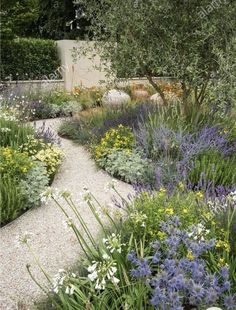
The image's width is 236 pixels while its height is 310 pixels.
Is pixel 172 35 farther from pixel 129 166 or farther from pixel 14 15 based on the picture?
pixel 14 15

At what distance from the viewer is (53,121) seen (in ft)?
31.9

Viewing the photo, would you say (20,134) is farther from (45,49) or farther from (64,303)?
(45,49)

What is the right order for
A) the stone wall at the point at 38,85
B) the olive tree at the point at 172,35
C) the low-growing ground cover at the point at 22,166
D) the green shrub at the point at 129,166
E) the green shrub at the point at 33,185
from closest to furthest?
the low-growing ground cover at the point at 22,166, the green shrub at the point at 33,185, the green shrub at the point at 129,166, the olive tree at the point at 172,35, the stone wall at the point at 38,85

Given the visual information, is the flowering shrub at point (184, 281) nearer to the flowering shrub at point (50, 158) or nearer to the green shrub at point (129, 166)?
the green shrub at point (129, 166)

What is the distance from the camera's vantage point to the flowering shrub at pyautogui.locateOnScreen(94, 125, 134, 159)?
6.12 m

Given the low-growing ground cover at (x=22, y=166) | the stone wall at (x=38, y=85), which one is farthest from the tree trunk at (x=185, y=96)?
the stone wall at (x=38, y=85)

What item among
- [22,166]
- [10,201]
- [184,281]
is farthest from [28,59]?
[184,281]

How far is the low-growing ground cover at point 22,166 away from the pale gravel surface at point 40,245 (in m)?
0.14

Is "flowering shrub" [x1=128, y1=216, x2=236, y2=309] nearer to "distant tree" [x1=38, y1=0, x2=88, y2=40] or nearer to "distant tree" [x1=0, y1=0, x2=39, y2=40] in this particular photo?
"distant tree" [x1=0, y1=0, x2=39, y2=40]

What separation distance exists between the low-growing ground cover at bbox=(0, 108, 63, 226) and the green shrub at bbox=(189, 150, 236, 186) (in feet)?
5.90

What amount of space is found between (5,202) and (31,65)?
10.8 meters

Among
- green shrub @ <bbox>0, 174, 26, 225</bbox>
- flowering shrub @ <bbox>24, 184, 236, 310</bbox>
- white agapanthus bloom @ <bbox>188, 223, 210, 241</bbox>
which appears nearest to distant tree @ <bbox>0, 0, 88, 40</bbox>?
green shrub @ <bbox>0, 174, 26, 225</bbox>

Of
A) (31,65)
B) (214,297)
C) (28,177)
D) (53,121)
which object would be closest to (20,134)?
(28,177)

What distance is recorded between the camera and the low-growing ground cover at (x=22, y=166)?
4559 mm
